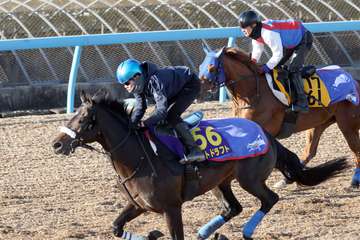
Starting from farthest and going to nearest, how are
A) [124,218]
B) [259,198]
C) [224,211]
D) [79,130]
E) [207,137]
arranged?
[224,211], [259,198], [207,137], [124,218], [79,130]

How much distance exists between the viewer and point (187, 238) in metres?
7.09

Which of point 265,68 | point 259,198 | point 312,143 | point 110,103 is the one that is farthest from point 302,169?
point 312,143

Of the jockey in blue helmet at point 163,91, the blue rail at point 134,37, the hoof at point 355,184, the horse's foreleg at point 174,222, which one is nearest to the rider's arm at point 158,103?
the jockey in blue helmet at point 163,91

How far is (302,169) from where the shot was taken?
736 centimetres

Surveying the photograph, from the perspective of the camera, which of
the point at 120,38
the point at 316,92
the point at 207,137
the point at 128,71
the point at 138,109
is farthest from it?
the point at 120,38

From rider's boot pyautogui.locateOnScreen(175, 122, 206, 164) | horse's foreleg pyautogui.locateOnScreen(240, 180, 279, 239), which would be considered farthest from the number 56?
horse's foreleg pyautogui.locateOnScreen(240, 180, 279, 239)

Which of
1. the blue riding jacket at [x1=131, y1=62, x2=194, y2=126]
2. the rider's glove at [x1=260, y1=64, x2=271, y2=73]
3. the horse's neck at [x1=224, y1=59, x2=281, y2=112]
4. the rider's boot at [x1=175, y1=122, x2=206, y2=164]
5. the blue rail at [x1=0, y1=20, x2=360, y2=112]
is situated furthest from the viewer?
the blue rail at [x1=0, y1=20, x2=360, y2=112]

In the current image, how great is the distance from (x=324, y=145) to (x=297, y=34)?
225cm

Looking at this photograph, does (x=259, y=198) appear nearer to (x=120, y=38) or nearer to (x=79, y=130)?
(x=79, y=130)

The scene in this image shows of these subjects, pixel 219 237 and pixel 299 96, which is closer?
pixel 219 237

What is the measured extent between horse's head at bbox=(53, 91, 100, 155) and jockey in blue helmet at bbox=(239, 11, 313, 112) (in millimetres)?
2799

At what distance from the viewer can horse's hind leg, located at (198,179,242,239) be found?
22.4ft

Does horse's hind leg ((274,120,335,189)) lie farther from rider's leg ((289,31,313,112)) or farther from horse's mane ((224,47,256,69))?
horse's mane ((224,47,256,69))

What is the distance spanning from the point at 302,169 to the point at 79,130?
2095mm
